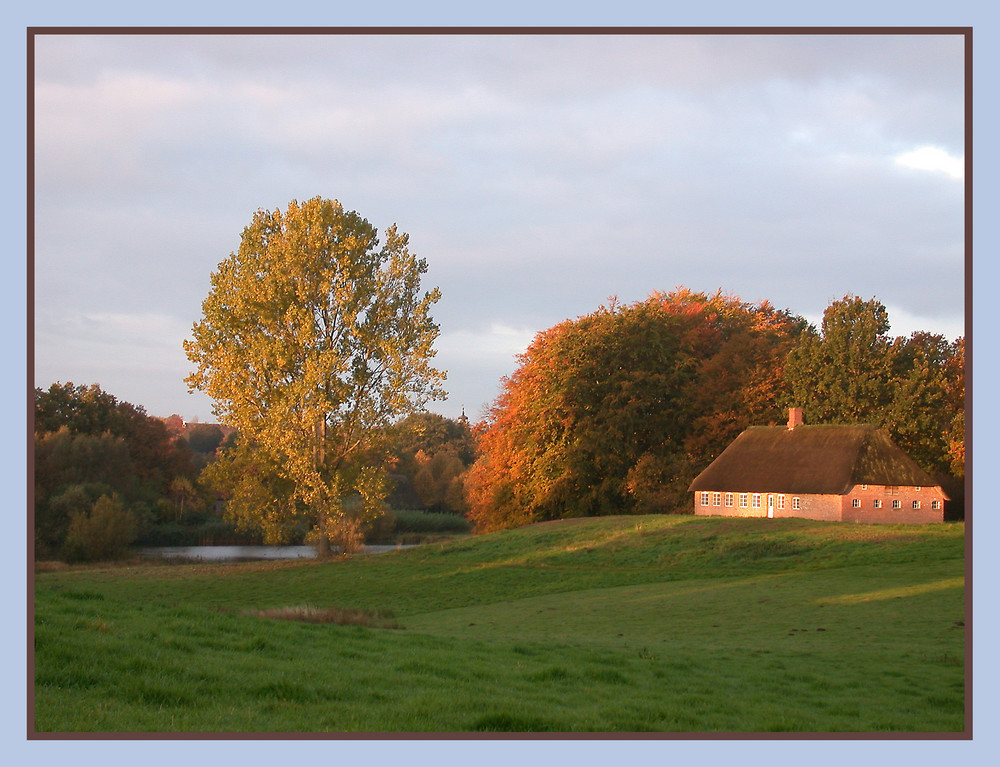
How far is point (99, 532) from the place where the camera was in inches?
1417

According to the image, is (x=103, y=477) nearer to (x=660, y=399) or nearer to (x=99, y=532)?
(x=99, y=532)

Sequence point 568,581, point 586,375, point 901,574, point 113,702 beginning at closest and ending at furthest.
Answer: point 113,702
point 901,574
point 568,581
point 586,375

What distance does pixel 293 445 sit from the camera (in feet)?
106

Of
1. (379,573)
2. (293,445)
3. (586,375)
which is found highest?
(586,375)

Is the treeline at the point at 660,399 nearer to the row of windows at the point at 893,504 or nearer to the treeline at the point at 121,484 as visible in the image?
the row of windows at the point at 893,504

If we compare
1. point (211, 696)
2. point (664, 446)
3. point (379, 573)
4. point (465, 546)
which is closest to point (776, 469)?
point (664, 446)

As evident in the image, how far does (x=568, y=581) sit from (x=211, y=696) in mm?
19656

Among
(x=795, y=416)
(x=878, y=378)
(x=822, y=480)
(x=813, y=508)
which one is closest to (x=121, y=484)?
(x=813, y=508)

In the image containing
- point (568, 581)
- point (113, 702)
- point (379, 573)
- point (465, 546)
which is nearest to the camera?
point (113, 702)

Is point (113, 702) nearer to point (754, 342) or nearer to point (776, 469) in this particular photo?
point (776, 469)

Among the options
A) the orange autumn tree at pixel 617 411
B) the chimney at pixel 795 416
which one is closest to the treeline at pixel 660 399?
the orange autumn tree at pixel 617 411

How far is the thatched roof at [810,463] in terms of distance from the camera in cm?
3872

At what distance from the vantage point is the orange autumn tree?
4672cm

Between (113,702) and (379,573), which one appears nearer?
(113,702)
